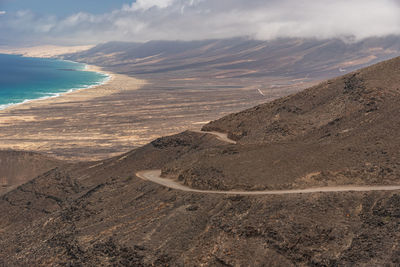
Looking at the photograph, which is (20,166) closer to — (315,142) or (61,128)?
(315,142)

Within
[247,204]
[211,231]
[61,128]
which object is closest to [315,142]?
[247,204]

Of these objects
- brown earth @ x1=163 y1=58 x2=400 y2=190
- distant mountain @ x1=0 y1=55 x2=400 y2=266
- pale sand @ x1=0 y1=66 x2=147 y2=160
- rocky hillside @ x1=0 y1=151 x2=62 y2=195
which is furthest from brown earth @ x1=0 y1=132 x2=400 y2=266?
pale sand @ x1=0 y1=66 x2=147 y2=160

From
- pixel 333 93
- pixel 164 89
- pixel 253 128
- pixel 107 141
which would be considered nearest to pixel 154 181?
pixel 253 128

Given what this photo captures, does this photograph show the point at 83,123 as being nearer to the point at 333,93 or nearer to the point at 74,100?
the point at 74,100

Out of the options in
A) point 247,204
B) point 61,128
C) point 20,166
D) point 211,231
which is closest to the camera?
point 211,231

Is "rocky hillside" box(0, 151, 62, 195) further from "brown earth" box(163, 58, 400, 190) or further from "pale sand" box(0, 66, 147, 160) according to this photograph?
"brown earth" box(163, 58, 400, 190)

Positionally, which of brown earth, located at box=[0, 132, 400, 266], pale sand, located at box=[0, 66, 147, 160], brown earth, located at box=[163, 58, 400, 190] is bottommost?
pale sand, located at box=[0, 66, 147, 160]

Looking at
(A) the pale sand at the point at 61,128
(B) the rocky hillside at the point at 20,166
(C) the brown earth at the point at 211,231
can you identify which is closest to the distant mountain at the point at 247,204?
(C) the brown earth at the point at 211,231

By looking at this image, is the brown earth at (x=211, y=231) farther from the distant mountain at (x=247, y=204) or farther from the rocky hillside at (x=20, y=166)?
the rocky hillside at (x=20, y=166)
